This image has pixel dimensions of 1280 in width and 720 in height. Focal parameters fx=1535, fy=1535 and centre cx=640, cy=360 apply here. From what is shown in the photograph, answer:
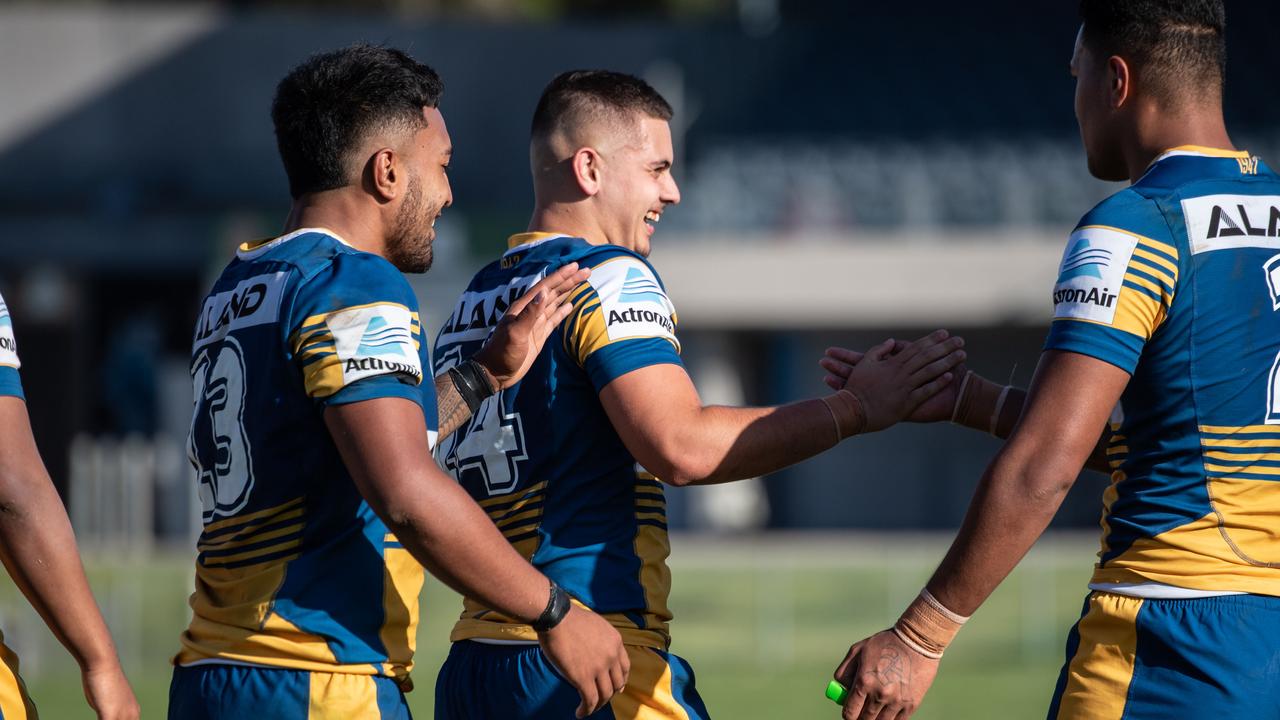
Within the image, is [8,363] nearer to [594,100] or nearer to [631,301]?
[631,301]

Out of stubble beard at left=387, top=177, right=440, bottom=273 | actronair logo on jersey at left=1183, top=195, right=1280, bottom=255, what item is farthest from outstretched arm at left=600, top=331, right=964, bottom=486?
actronair logo on jersey at left=1183, top=195, right=1280, bottom=255

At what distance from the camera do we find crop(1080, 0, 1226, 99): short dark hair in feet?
11.3

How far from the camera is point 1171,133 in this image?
11.3ft

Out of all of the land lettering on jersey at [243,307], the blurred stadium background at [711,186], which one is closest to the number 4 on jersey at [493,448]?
the land lettering on jersey at [243,307]

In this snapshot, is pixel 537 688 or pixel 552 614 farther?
pixel 537 688

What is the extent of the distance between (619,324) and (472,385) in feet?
1.35

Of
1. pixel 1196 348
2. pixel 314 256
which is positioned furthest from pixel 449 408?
pixel 1196 348

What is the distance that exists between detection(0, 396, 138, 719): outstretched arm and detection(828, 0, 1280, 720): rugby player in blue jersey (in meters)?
1.81

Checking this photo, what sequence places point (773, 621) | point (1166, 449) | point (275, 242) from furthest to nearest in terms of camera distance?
point (773, 621)
point (275, 242)
point (1166, 449)

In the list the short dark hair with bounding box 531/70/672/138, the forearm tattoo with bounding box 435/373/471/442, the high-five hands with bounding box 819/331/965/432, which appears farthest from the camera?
the short dark hair with bounding box 531/70/672/138

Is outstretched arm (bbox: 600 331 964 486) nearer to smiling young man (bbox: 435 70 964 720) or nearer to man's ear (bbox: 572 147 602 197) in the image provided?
smiling young man (bbox: 435 70 964 720)

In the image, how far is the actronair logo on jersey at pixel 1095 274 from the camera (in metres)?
3.24

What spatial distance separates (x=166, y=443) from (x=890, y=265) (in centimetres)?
1131

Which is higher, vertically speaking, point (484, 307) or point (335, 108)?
point (335, 108)
